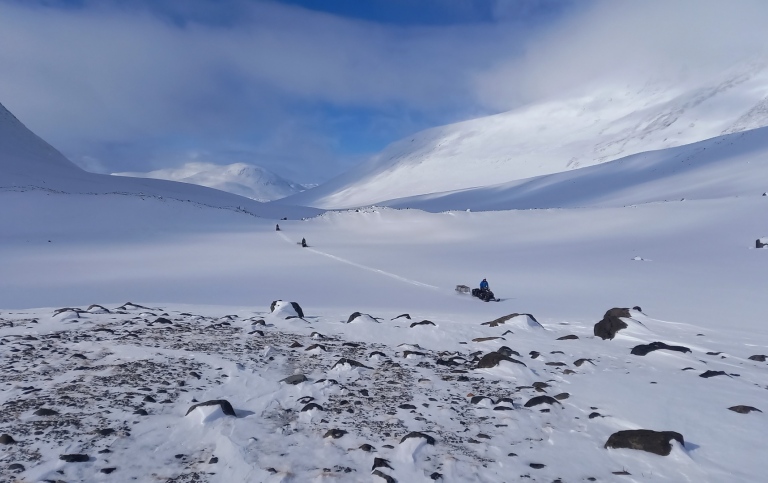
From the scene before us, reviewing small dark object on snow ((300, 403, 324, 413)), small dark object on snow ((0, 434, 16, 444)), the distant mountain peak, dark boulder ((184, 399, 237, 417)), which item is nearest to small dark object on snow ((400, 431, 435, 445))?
small dark object on snow ((300, 403, 324, 413))

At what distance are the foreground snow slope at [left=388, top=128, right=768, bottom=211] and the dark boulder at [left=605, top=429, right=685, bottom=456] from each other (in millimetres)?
52841

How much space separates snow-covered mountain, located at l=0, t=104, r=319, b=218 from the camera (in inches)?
2534

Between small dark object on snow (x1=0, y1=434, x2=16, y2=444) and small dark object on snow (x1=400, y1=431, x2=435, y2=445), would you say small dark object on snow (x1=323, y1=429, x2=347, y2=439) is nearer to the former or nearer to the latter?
small dark object on snow (x1=400, y1=431, x2=435, y2=445)

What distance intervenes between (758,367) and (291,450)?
301 inches

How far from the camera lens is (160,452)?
15.1 ft

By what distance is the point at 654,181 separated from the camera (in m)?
65.9

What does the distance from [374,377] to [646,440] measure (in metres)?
3.41

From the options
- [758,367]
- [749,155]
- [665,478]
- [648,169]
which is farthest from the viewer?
[648,169]

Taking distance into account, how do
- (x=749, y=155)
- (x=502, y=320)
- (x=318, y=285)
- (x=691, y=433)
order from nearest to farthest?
(x=691, y=433), (x=502, y=320), (x=318, y=285), (x=749, y=155)

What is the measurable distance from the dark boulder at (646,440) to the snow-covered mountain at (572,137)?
419 feet

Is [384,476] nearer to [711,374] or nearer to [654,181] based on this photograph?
[711,374]

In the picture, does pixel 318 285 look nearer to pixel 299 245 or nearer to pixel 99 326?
pixel 99 326

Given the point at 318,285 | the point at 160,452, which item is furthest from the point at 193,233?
the point at 160,452

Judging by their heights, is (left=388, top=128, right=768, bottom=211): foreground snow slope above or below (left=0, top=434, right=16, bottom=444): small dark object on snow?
above
